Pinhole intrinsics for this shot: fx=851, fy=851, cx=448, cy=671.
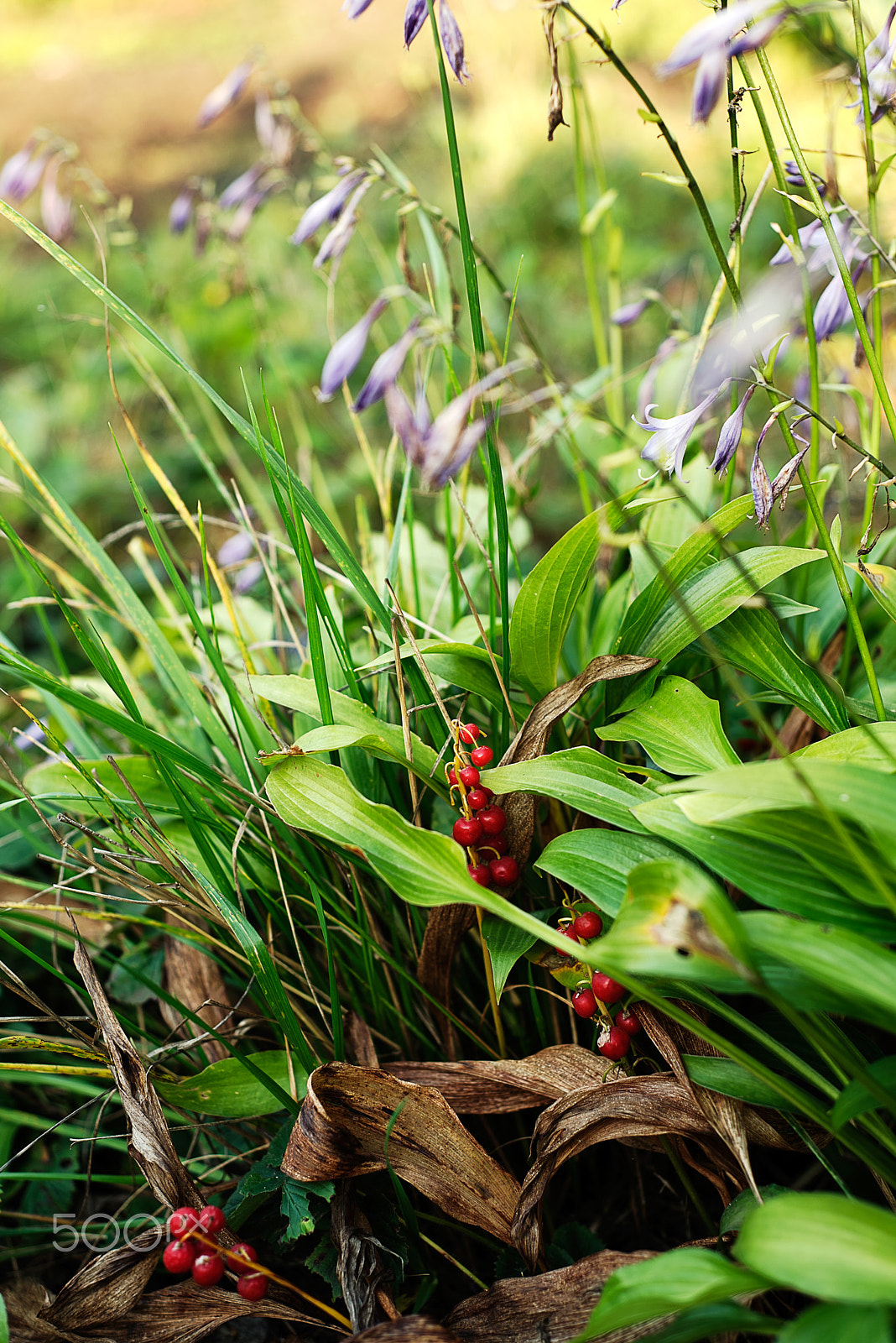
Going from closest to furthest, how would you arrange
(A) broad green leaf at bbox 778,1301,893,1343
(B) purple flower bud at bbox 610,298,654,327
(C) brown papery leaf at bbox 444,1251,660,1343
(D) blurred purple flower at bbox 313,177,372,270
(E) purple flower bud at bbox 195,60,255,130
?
(A) broad green leaf at bbox 778,1301,893,1343, (C) brown papery leaf at bbox 444,1251,660,1343, (D) blurred purple flower at bbox 313,177,372,270, (B) purple flower bud at bbox 610,298,654,327, (E) purple flower bud at bbox 195,60,255,130

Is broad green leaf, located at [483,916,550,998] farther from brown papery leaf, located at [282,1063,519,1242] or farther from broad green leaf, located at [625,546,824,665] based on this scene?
broad green leaf, located at [625,546,824,665]

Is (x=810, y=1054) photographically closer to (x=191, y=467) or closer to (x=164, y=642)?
(x=164, y=642)

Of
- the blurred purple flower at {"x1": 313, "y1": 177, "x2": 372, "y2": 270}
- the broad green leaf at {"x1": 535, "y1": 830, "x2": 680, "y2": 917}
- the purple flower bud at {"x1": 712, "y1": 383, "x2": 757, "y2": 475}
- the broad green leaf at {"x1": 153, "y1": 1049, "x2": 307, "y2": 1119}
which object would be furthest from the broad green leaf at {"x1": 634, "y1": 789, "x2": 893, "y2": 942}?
the blurred purple flower at {"x1": 313, "y1": 177, "x2": 372, "y2": 270}

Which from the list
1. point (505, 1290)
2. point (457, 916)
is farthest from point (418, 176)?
point (505, 1290)

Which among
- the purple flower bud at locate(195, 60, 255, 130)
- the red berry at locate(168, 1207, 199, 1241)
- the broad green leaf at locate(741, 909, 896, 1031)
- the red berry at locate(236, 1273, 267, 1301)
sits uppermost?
the purple flower bud at locate(195, 60, 255, 130)

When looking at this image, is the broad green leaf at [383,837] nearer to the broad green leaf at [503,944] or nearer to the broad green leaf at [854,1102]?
the broad green leaf at [503,944]

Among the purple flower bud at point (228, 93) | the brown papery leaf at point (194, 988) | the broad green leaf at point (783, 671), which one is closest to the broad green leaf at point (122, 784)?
the brown papery leaf at point (194, 988)
